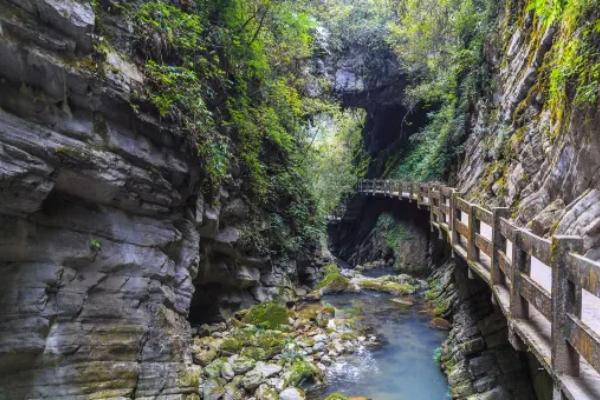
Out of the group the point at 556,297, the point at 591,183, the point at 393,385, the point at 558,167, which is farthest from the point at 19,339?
the point at 558,167

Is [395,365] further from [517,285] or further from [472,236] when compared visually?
[517,285]

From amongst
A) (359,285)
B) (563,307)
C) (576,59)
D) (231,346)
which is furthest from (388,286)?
(563,307)

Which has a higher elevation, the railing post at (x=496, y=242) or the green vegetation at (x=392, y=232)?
the railing post at (x=496, y=242)

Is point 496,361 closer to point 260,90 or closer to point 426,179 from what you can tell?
point 260,90

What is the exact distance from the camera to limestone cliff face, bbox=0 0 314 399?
16.0 feet

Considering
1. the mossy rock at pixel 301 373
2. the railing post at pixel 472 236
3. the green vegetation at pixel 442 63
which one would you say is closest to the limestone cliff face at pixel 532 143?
the railing post at pixel 472 236

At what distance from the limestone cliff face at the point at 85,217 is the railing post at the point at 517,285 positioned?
4924 millimetres

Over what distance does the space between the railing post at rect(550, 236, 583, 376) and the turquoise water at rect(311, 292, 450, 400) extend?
4796 millimetres

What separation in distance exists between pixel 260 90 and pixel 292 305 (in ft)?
23.2

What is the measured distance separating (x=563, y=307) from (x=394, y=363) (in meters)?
6.67

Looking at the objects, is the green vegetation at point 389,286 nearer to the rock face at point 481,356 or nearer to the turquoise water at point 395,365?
the turquoise water at point 395,365

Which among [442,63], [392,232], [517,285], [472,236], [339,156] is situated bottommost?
[392,232]

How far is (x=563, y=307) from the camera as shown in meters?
3.46

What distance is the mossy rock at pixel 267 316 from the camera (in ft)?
34.0
